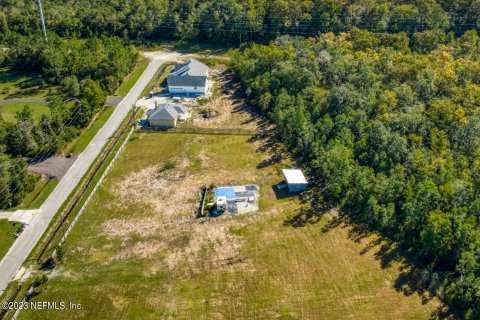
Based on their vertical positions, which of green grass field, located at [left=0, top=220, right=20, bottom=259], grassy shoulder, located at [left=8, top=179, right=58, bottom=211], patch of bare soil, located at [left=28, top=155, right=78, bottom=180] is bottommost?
green grass field, located at [left=0, top=220, right=20, bottom=259]

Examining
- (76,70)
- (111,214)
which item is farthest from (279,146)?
(76,70)

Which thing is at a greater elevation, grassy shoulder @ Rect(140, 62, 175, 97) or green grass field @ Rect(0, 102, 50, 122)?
grassy shoulder @ Rect(140, 62, 175, 97)

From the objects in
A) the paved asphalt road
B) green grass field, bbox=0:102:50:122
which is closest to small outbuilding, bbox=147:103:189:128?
the paved asphalt road

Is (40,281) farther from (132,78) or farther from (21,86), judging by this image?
(21,86)

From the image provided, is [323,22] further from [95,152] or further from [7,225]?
[7,225]

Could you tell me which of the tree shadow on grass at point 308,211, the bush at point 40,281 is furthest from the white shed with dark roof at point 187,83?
the bush at point 40,281

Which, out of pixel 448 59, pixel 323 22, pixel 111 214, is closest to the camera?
pixel 111 214

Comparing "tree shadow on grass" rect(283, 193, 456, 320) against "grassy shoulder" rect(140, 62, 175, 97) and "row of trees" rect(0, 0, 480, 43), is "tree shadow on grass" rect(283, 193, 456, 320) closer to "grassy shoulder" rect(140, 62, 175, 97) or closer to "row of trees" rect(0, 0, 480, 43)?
"grassy shoulder" rect(140, 62, 175, 97)
